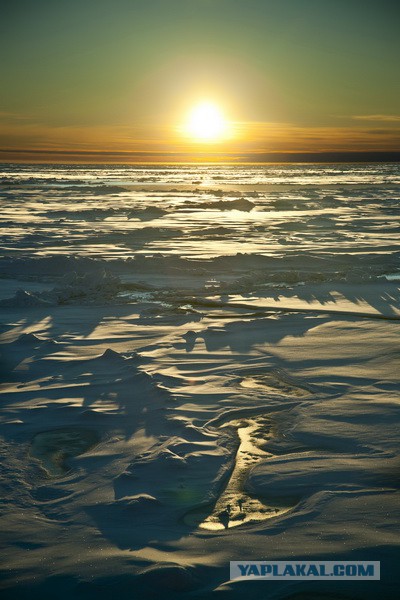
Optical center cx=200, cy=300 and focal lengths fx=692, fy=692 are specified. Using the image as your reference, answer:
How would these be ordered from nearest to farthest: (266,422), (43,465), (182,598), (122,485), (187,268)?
1. (182,598)
2. (122,485)
3. (43,465)
4. (266,422)
5. (187,268)

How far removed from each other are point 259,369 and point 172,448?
174 centimetres

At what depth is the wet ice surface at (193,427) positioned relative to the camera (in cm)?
320

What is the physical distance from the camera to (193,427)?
15.0ft

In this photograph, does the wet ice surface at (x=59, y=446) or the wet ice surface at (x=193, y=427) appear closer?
the wet ice surface at (x=193, y=427)

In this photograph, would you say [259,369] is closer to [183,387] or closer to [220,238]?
[183,387]

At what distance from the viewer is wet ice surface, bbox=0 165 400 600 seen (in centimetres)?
320

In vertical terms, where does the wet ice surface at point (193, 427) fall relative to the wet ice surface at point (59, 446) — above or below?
above

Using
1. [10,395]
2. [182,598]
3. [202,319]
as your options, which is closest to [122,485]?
[182,598]

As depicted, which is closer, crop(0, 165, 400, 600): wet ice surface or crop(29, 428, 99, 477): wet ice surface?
crop(0, 165, 400, 600): wet ice surface

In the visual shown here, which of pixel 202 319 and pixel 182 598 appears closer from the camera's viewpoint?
pixel 182 598

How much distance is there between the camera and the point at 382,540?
10.6ft

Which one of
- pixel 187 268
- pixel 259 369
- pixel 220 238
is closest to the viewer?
pixel 259 369

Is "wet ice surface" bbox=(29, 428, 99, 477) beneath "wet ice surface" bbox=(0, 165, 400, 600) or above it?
beneath

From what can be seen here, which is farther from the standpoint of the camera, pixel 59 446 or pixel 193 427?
pixel 193 427
